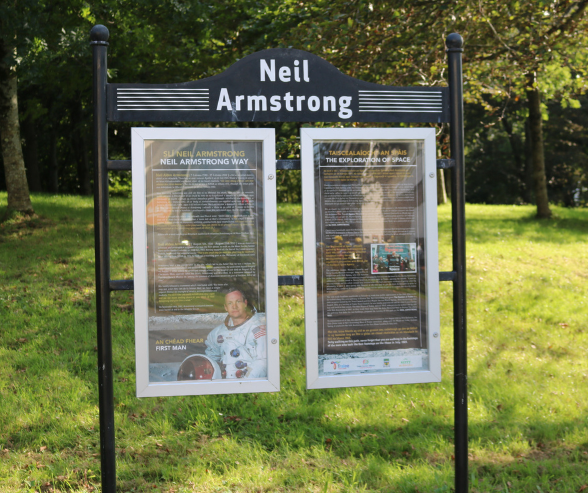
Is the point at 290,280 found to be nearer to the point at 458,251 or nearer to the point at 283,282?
the point at 283,282

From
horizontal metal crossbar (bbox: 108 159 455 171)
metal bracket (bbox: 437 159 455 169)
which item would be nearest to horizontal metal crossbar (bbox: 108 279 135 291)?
horizontal metal crossbar (bbox: 108 159 455 171)

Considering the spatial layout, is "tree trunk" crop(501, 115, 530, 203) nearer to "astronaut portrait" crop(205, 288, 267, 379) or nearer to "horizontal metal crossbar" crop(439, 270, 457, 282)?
"horizontal metal crossbar" crop(439, 270, 457, 282)

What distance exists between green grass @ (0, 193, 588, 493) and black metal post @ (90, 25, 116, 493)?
2.89 feet

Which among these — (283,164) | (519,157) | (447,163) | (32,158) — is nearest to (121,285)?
(283,164)

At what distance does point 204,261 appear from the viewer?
3.13 meters

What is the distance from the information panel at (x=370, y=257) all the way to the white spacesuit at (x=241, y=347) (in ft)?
0.93

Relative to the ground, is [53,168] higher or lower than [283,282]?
higher

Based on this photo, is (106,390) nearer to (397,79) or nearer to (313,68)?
(313,68)

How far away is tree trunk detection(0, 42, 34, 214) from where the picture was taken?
992 centimetres

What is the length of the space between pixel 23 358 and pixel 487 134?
32091 millimetres

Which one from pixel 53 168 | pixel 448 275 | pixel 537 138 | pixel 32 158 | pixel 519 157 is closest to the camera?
pixel 448 275

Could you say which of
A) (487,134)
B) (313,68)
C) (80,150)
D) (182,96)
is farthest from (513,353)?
(487,134)

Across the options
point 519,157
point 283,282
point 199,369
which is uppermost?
point 519,157

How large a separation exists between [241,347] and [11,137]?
28.7 feet
